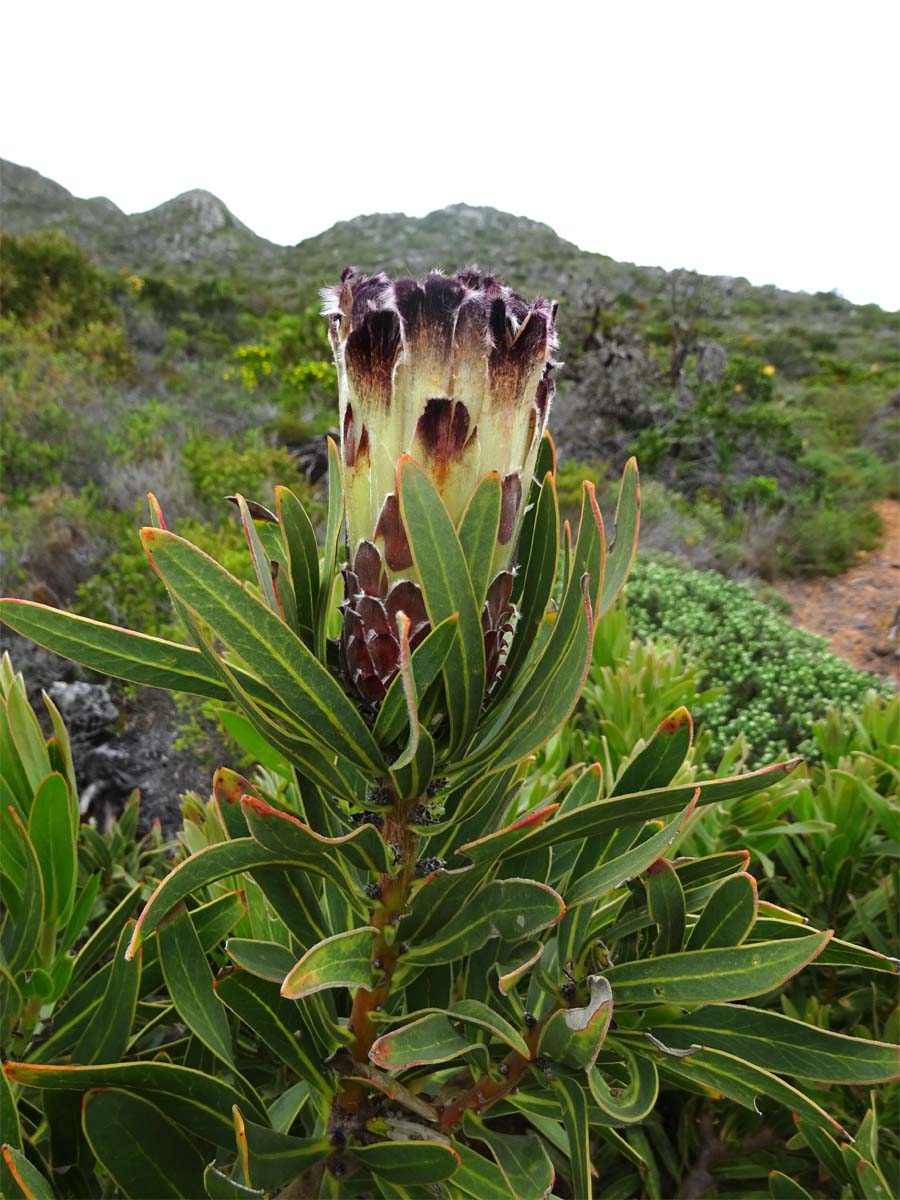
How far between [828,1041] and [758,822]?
0.80 meters

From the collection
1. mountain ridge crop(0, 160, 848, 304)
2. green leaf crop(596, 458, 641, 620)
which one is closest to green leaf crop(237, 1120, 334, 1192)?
green leaf crop(596, 458, 641, 620)

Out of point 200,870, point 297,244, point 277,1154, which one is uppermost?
point 297,244

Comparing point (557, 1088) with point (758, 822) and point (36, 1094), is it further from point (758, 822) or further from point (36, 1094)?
point (758, 822)

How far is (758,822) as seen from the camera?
1.44m

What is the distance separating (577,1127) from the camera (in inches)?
26.7

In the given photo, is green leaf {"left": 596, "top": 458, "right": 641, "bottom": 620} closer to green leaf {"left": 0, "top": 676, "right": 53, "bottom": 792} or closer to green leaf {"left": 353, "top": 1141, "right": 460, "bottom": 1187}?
green leaf {"left": 353, "top": 1141, "right": 460, "bottom": 1187}

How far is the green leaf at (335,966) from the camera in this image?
0.58m

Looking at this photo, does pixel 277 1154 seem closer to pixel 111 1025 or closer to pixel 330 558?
pixel 111 1025

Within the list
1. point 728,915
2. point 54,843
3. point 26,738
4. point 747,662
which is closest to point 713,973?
point 728,915

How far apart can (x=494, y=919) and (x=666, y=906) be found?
0.19m

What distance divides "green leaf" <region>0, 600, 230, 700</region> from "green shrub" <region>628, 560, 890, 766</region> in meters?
2.47

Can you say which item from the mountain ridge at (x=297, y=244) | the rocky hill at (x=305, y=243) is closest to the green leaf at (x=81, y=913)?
the rocky hill at (x=305, y=243)

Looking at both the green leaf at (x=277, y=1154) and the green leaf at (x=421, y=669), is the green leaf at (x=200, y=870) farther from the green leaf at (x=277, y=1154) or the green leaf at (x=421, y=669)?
the green leaf at (x=277, y=1154)

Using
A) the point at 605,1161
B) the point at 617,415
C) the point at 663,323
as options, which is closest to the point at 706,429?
the point at 617,415
